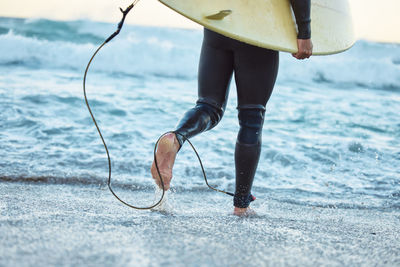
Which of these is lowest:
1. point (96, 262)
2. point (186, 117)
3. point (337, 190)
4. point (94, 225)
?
point (337, 190)

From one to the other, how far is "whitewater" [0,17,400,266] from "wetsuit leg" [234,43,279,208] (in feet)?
Answer: 0.85

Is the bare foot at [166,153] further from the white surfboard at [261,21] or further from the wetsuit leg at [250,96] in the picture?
the white surfboard at [261,21]

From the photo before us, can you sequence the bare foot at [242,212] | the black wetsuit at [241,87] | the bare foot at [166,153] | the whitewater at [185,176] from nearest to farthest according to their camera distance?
the whitewater at [185,176] → the bare foot at [166,153] → the black wetsuit at [241,87] → the bare foot at [242,212]

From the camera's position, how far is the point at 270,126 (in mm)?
4848

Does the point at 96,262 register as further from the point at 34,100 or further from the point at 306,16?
the point at 34,100

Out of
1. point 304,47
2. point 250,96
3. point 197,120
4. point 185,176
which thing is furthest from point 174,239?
point 185,176

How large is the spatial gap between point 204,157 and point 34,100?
242 centimetres

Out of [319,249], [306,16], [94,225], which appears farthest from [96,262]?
[306,16]

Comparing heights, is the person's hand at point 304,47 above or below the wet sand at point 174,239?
above

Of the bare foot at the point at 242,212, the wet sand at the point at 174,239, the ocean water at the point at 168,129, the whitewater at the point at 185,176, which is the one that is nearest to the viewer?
the wet sand at the point at 174,239

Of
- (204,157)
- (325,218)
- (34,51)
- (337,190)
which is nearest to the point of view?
(325,218)

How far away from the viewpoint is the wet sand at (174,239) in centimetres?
119

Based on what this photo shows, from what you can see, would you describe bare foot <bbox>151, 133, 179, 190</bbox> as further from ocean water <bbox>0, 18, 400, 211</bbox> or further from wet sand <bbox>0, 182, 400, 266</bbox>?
ocean water <bbox>0, 18, 400, 211</bbox>

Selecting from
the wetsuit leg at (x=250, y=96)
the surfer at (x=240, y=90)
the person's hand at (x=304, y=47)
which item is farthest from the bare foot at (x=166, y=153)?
the person's hand at (x=304, y=47)
